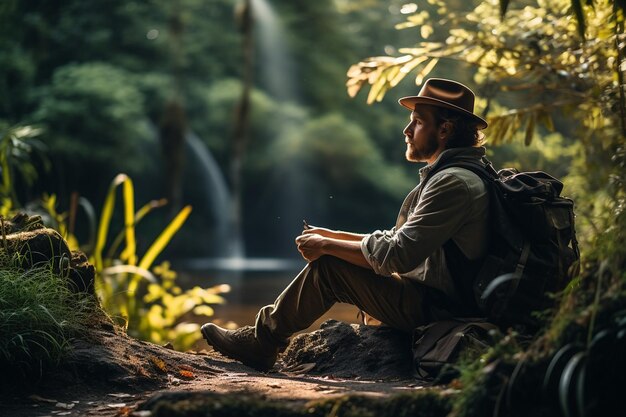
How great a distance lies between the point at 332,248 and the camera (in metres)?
4.16

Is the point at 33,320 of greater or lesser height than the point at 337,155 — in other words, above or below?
above

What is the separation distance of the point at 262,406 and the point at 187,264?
1947 cm

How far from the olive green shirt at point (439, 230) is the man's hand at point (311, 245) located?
0.23m

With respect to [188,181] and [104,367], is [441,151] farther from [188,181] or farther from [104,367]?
[188,181]

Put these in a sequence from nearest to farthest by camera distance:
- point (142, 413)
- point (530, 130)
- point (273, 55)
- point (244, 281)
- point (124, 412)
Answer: point (142, 413), point (124, 412), point (530, 130), point (244, 281), point (273, 55)

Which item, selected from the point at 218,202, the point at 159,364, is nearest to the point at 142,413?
the point at 159,364

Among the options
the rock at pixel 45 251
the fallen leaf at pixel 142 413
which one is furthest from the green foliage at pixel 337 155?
the fallen leaf at pixel 142 413

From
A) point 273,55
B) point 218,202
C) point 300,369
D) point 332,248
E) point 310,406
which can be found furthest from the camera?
point 273,55

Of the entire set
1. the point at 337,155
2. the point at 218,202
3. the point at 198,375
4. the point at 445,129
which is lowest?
the point at 218,202

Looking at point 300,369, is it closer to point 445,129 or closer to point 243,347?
point 243,347

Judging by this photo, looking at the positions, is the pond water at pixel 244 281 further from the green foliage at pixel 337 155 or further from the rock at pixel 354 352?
the rock at pixel 354 352

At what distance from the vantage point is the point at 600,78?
614 centimetres

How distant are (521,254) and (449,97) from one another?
0.91m

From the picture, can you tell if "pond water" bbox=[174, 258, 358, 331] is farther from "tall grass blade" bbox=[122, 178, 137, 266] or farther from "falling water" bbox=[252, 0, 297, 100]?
"falling water" bbox=[252, 0, 297, 100]
